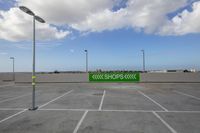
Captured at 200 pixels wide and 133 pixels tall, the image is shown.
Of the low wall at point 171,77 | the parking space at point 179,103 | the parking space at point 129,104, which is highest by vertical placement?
the low wall at point 171,77

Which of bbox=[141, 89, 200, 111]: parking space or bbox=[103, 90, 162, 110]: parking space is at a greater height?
bbox=[103, 90, 162, 110]: parking space

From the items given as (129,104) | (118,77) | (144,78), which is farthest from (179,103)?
(144,78)

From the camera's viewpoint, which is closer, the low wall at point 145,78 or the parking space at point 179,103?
the parking space at point 179,103

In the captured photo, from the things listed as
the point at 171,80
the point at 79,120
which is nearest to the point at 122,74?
the point at 171,80

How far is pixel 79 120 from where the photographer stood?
832cm

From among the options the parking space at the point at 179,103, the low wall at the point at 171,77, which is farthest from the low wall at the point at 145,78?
the parking space at the point at 179,103

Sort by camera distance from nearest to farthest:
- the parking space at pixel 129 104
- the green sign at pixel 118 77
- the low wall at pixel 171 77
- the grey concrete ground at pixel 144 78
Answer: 1. the parking space at pixel 129 104
2. the low wall at pixel 171 77
3. the grey concrete ground at pixel 144 78
4. the green sign at pixel 118 77

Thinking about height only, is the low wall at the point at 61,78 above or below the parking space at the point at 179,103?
above

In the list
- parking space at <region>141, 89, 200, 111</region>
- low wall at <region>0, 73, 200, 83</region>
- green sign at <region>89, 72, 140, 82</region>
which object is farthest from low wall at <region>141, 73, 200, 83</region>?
parking space at <region>141, 89, 200, 111</region>

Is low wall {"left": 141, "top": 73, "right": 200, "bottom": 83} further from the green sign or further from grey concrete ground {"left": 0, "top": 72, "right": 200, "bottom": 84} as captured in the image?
the green sign

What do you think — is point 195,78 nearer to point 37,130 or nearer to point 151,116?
point 151,116

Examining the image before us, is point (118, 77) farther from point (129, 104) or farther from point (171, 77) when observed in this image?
point (129, 104)

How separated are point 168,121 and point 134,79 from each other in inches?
871

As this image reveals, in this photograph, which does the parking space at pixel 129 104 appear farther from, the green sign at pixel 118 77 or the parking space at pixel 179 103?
the green sign at pixel 118 77
